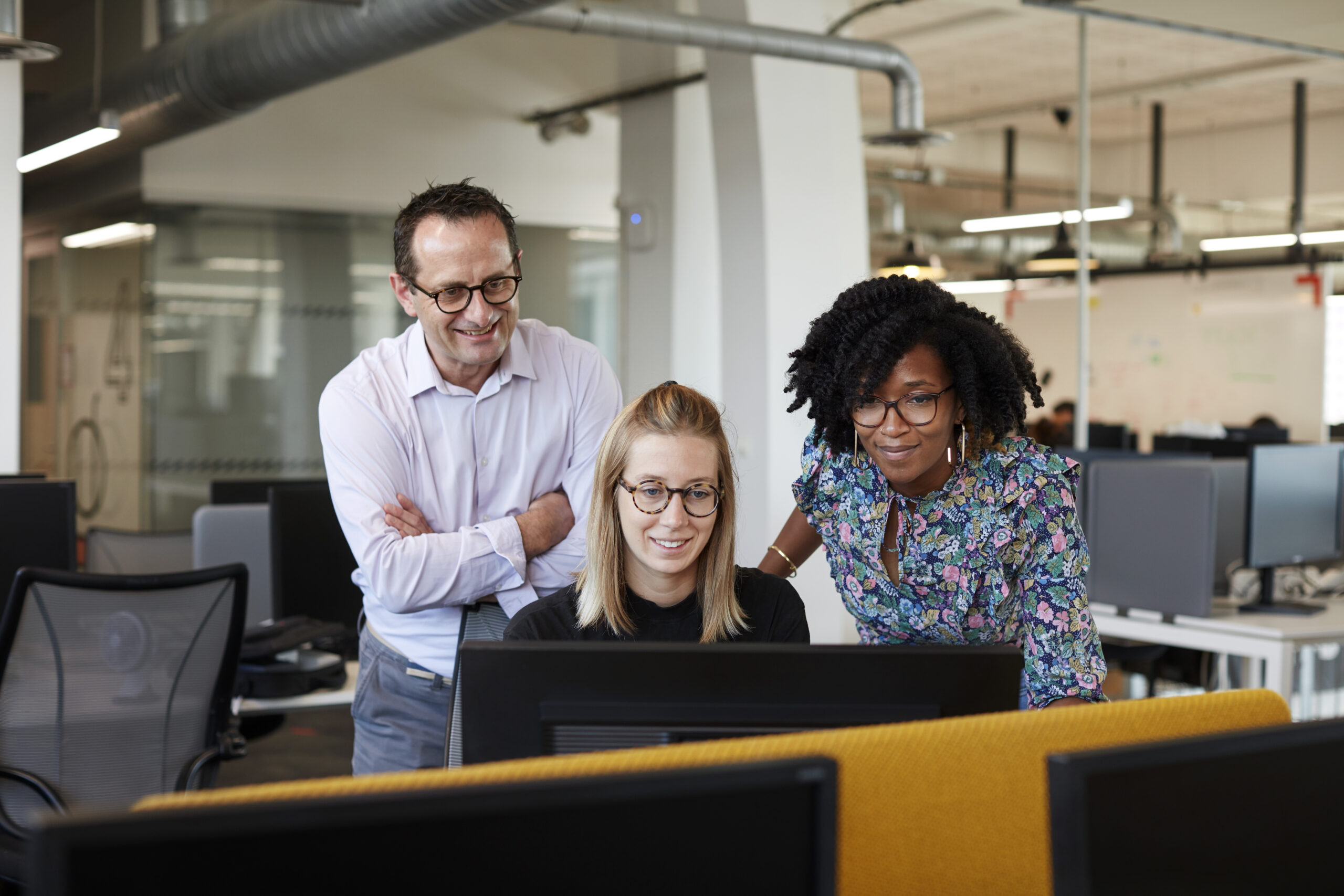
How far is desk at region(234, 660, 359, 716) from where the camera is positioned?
310 centimetres

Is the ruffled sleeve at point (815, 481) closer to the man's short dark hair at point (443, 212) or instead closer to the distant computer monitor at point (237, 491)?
the man's short dark hair at point (443, 212)

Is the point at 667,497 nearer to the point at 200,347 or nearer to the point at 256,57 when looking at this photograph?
the point at 256,57

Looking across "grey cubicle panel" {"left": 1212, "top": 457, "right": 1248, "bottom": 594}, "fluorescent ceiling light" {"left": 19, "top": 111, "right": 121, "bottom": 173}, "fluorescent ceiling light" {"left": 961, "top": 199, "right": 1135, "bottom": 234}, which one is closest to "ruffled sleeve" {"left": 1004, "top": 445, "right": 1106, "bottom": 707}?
"grey cubicle panel" {"left": 1212, "top": 457, "right": 1248, "bottom": 594}

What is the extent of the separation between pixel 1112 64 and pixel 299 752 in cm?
767

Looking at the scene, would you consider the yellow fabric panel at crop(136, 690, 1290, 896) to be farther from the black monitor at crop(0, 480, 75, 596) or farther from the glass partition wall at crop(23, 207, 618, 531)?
the glass partition wall at crop(23, 207, 618, 531)

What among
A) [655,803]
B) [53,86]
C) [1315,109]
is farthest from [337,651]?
[1315,109]

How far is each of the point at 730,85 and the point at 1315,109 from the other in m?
7.09

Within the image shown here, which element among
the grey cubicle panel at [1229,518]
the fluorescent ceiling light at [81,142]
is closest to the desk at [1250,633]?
the grey cubicle panel at [1229,518]

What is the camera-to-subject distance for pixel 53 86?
9156mm

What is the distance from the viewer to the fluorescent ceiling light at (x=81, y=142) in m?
6.06

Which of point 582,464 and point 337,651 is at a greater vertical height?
point 582,464

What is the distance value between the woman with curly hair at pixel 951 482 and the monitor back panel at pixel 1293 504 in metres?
2.75

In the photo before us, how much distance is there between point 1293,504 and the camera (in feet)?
13.8

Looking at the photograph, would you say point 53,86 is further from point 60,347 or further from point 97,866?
point 97,866
